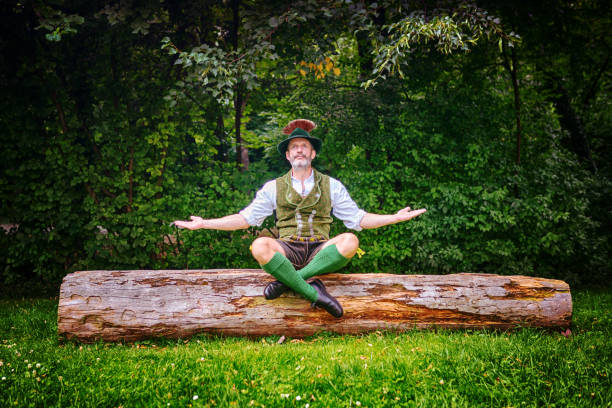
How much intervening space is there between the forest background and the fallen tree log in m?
1.68

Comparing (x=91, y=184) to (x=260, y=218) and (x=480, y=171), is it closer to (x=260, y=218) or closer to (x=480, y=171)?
(x=260, y=218)

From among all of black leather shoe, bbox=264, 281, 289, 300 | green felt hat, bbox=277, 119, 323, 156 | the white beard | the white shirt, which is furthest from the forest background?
black leather shoe, bbox=264, 281, 289, 300

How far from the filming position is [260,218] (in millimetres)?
4156

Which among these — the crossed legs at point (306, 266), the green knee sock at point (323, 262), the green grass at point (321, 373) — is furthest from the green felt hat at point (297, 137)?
the green grass at point (321, 373)

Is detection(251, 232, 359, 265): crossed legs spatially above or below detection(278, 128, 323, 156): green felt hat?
below

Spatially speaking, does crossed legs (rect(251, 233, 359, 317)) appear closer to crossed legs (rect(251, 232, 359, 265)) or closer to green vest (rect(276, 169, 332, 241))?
crossed legs (rect(251, 232, 359, 265))

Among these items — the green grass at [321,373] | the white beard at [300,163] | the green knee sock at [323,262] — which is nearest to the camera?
the green grass at [321,373]

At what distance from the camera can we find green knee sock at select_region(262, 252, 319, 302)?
3.50 meters

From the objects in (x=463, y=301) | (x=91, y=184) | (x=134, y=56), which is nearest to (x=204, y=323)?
(x=463, y=301)

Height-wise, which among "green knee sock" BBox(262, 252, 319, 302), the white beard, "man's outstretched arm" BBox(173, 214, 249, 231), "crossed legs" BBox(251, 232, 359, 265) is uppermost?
the white beard

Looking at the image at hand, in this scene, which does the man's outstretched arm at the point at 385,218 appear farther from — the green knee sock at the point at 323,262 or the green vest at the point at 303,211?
the green knee sock at the point at 323,262

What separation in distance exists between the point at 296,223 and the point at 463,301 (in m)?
1.83

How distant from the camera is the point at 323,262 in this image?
3.65 metres

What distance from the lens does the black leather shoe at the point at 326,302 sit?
12.0 feet
